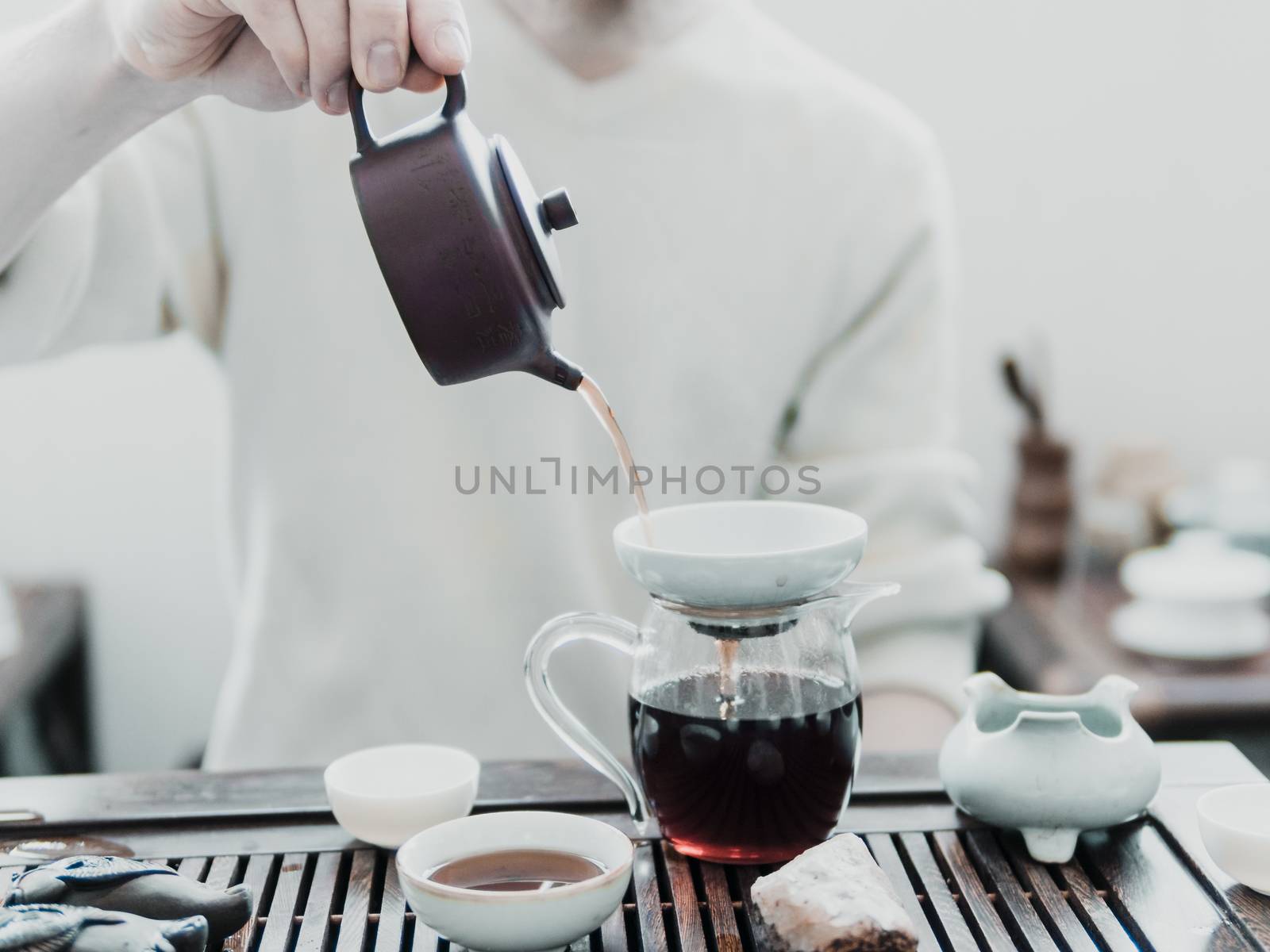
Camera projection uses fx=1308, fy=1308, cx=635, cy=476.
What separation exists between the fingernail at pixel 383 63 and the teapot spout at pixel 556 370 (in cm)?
21

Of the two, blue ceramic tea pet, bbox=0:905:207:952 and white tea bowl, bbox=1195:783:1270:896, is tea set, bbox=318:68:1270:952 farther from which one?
blue ceramic tea pet, bbox=0:905:207:952

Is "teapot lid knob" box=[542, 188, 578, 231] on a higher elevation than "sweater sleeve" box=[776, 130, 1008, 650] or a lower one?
higher

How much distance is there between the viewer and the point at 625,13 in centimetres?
153

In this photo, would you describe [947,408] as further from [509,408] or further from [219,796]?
[219,796]

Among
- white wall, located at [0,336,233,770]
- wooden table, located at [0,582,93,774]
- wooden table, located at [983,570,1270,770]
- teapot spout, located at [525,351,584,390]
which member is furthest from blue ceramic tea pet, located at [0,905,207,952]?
white wall, located at [0,336,233,770]

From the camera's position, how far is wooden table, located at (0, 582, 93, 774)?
2355 mm

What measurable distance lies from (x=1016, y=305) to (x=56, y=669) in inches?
81.0

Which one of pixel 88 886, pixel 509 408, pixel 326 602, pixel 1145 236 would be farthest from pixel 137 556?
pixel 1145 236

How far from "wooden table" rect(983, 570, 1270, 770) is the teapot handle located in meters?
1.48

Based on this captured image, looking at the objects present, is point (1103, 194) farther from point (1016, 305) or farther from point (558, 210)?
point (558, 210)

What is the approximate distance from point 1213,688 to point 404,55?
1.62 m

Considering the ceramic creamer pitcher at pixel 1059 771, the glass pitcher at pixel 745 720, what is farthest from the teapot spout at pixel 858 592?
the ceramic creamer pitcher at pixel 1059 771

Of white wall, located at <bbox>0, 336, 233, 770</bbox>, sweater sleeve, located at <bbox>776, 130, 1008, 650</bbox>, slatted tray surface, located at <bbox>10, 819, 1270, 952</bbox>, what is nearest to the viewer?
slatted tray surface, located at <bbox>10, 819, 1270, 952</bbox>

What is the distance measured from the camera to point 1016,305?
9.08 feet
